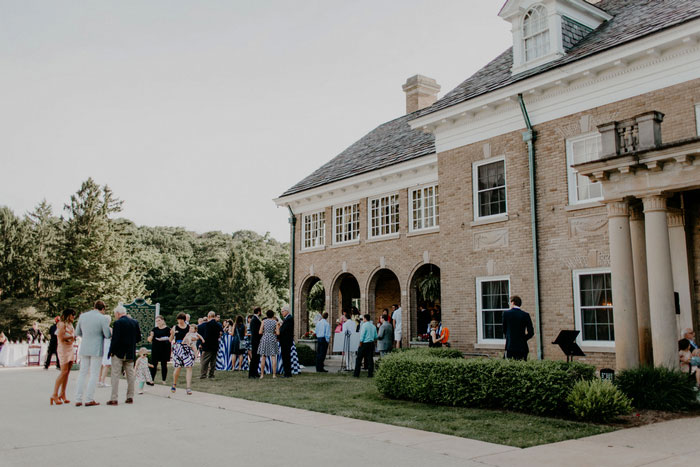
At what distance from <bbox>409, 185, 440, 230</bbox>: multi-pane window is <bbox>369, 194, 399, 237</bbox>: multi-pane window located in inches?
36.7

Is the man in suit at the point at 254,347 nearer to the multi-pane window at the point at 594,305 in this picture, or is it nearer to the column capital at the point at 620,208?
the multi-pane window at the point at 594,305

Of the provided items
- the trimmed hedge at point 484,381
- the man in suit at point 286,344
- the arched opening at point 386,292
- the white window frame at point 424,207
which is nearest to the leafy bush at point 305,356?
the arched opening at point 386,292

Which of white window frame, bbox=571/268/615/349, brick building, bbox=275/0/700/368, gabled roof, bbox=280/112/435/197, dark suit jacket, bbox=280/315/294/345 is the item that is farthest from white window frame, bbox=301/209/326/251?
white window frame, bbox=571/268/615/349

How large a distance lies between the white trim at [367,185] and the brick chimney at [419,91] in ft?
20.6

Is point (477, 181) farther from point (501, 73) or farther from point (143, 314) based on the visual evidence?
point (143, 314)

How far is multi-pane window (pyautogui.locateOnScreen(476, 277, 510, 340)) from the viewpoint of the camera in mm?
16328

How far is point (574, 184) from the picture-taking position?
14891mm

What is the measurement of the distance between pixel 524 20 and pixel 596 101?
156 inches

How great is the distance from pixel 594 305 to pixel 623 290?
10.9 feet

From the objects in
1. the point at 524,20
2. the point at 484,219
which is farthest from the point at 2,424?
the point at 524,20

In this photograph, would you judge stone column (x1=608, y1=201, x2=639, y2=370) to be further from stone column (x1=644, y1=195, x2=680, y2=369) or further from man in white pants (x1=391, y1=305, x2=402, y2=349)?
man in white pants (x1=391, y1=305, x2=402, y2=349)

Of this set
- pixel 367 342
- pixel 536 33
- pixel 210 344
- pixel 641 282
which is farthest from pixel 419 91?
pixel 641 282

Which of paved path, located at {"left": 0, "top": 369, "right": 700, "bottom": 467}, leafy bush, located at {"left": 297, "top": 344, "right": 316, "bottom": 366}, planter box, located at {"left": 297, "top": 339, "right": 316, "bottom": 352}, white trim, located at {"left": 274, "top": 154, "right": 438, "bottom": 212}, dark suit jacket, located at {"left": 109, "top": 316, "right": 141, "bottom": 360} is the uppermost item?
white trim, located at {"left": 274, "top": 154, "right": 438, "bottom": 212}

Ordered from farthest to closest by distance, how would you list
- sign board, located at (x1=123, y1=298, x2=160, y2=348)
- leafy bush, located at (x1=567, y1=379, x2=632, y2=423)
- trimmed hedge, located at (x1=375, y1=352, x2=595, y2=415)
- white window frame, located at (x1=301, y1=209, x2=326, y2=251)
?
white window frame, located at (x1=301, y1=209, x2=326, y2=251) → sign board, located at (x1=123, y1=298, x2=160, y2=348) → trimmed hedge, located at (x1=375, y1=352, x2=595, y2=415) → leafy bush, located at (x1=567, y1=379, x2=632, y2=423)
